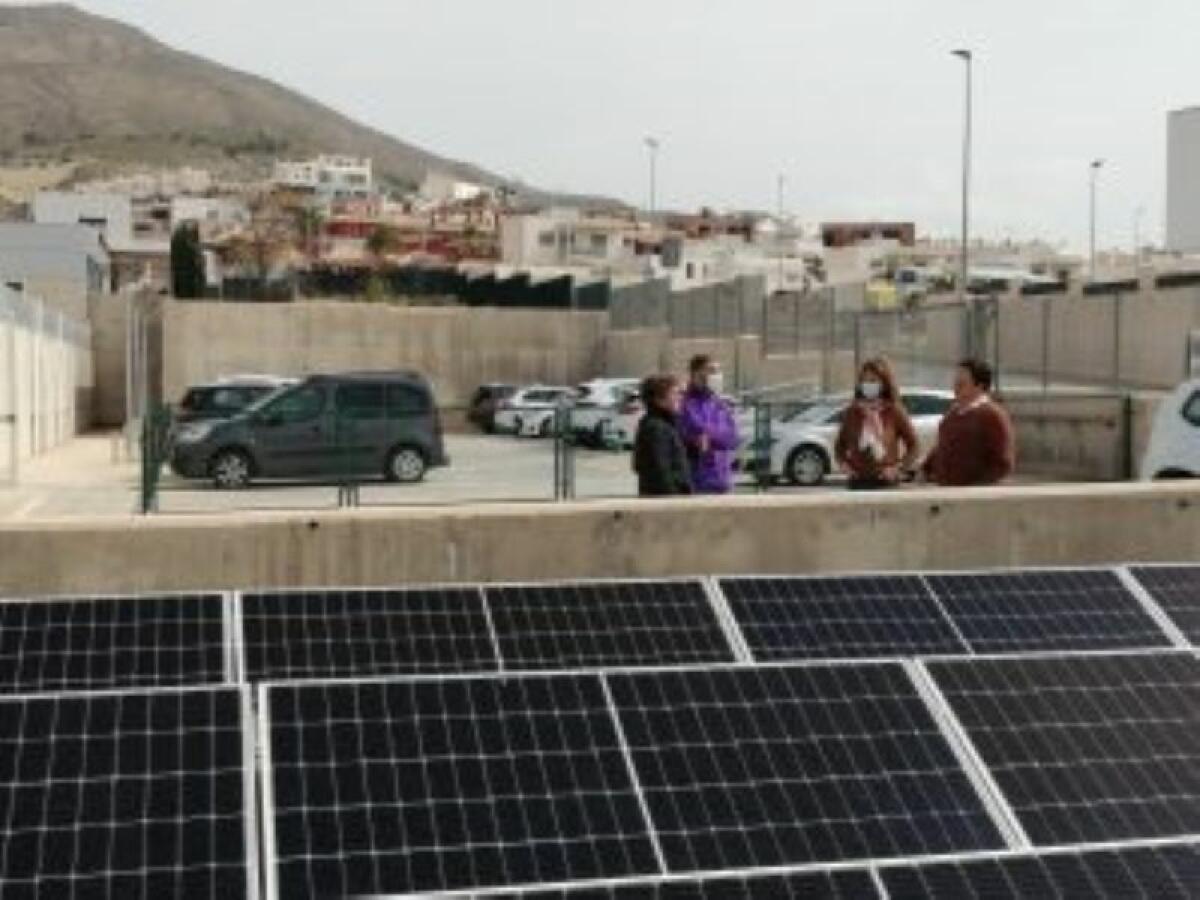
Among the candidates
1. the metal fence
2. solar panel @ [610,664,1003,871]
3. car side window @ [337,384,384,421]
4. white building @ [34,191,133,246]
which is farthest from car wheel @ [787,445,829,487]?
white building @ [34,191,133,246]

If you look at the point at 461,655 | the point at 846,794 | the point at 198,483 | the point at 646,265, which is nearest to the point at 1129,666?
the point at 846,794

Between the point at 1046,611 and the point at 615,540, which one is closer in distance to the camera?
the point at 1046,611

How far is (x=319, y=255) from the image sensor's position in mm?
130375

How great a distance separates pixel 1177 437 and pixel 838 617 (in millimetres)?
11579

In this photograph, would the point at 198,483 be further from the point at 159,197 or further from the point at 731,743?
the point at 159,197

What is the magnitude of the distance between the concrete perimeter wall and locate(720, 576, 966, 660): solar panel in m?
0.66

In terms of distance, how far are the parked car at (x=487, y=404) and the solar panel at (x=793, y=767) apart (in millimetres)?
41615

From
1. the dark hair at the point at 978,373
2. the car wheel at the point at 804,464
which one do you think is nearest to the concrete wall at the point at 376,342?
the car wheel at the point at 804,464

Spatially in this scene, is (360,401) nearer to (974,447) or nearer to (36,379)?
(36,379)

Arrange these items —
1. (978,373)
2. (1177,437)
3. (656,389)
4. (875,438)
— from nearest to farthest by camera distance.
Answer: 1. (656,389)
2. (978,373)
3. (875,438)
4. (1177,437)

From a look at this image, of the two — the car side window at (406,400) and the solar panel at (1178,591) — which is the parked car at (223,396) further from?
the solar panel at (1178,591)

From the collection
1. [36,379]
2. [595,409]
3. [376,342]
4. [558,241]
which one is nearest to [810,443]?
[595,409]

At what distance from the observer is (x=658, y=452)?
905cm

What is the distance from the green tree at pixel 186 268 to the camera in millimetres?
62406
